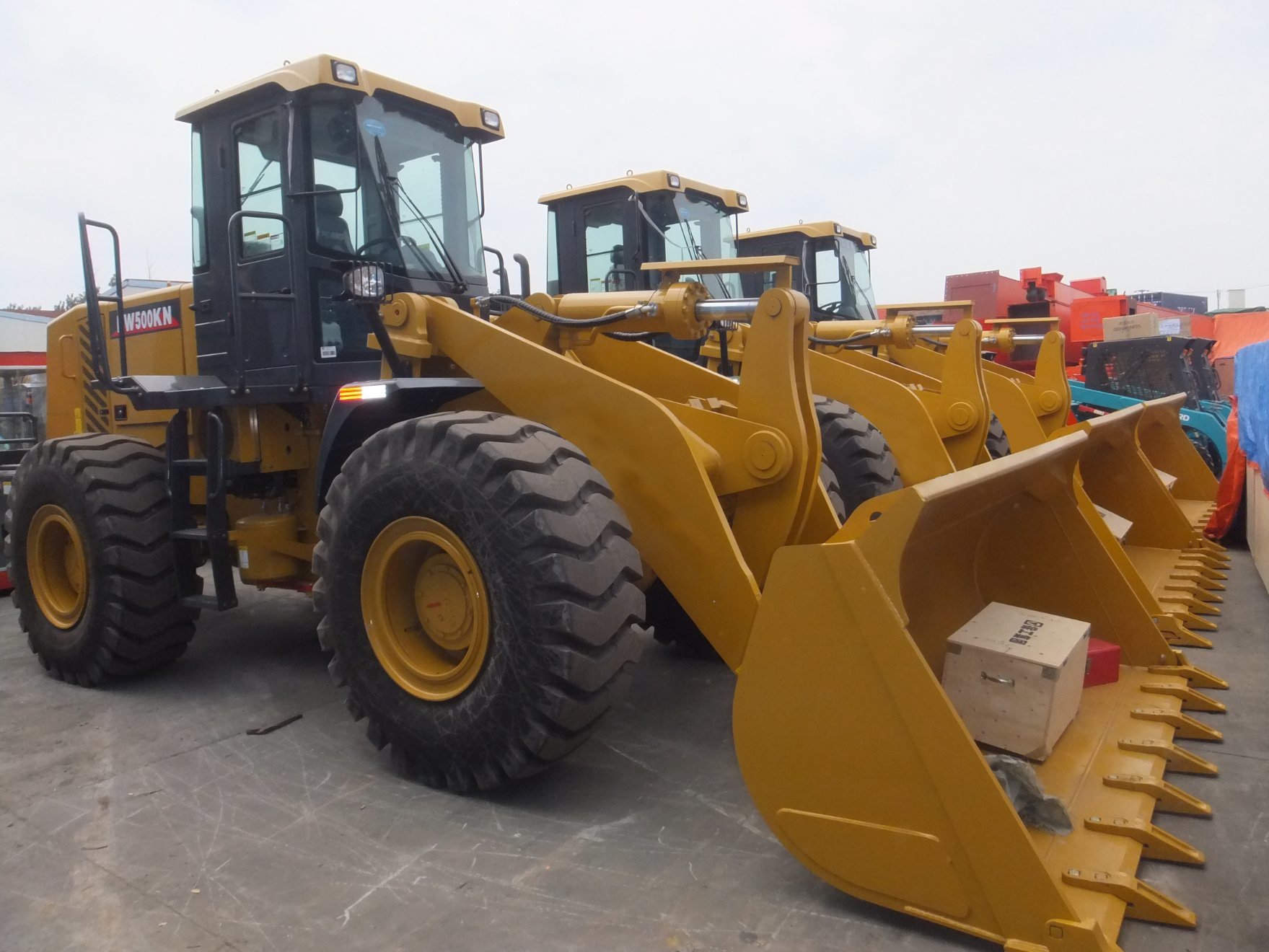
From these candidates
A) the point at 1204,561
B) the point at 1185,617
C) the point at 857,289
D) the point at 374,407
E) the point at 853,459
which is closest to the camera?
the point at 374,407

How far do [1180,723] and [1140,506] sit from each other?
12.2 ft

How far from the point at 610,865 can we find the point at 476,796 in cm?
69

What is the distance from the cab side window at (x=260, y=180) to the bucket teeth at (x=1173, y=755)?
4.10 m

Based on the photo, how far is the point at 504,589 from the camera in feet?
9.84

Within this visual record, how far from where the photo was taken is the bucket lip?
2.52 m

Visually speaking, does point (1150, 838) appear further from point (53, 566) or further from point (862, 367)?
point (53, 566)

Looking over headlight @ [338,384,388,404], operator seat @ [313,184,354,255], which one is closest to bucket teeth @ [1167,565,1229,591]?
headlight @ [338,384,388,404]

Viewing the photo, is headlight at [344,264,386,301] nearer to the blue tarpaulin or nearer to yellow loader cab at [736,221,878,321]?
the blue tarpaulin

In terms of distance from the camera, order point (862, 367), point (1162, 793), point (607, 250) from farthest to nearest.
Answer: point (607, 250) < point (862, 367) < point (1162, 793)

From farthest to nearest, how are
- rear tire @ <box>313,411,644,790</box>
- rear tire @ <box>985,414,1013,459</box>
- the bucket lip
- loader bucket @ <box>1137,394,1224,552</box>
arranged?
loader bucket @ <box>1137,394,1224,552</box> → rear tire @ <box>985,414,1013,459</box> → rear tire @ <box>313,411,644,790</box> → the bucket lip

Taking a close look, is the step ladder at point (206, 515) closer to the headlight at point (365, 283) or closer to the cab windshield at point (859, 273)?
the headlight at point (365, 283)

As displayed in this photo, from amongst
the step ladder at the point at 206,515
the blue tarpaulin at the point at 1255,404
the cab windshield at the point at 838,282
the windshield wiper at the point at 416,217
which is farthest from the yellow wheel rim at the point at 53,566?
the blue tarpaulin at the point at 1255,404

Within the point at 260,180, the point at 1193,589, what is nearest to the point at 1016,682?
the point at 1193,589

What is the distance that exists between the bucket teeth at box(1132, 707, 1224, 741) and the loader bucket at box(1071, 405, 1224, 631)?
8.24 ft
